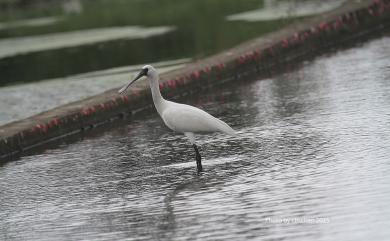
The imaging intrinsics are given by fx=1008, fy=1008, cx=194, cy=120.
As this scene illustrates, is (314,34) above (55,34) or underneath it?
underneath

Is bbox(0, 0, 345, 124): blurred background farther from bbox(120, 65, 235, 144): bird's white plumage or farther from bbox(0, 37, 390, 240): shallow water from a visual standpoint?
bbox(120, 65, 235, 144): bird's white plumage

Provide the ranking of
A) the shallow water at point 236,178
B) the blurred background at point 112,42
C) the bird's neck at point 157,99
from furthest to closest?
the blurred background at point 112,42
the bird's neck at point 157,99
the shallow water at point 236,178

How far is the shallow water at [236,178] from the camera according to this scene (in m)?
10.5

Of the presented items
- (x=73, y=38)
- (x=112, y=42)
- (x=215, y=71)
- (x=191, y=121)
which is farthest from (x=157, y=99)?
(x=73, y=38)

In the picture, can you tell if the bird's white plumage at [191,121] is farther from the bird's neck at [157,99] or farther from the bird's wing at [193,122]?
the bird's neck at [157,99]

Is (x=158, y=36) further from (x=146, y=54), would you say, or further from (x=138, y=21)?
(x=138, y=21)

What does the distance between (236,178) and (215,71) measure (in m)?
10.3

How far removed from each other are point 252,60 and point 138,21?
2134 cm

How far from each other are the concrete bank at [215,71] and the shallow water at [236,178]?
95 centimetres

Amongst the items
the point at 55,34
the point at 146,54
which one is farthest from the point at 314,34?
the point at 55,34

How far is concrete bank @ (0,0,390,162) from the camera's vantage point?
18.4 m

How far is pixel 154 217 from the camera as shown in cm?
1149

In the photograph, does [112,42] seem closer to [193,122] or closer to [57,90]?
Answer: [57,90]

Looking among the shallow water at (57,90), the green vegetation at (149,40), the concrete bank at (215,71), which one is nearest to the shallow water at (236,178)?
the concrete bank at (215,71)
